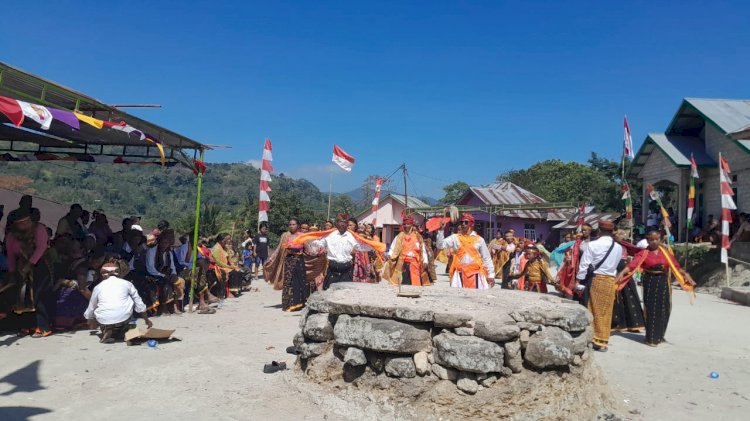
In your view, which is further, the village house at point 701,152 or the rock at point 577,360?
the village house at point 701,152

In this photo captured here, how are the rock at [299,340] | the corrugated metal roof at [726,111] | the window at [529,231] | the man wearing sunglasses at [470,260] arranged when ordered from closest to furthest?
1. the rock at [299,340]
2. the man wearing sunglasses at [470,260]
3. the corrugated metal roof at [726,111]
4. the window at [529,231]

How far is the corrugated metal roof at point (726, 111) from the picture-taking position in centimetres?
1739

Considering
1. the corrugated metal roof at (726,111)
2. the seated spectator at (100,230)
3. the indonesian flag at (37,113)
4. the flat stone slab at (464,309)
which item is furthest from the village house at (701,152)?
the indonesian flag at (37,113)

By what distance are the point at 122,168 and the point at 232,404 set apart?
269 ft

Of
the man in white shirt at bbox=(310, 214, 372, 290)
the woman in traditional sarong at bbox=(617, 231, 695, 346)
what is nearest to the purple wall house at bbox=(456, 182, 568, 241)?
the man in white shirt at bbox=(310, 214, 372, 290)

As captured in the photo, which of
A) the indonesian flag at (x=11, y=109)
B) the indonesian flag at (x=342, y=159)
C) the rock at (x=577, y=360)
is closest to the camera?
the rock at (x=577, y=360)

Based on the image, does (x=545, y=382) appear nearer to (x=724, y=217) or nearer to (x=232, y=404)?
(x=232, y=404)

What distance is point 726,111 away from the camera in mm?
18484

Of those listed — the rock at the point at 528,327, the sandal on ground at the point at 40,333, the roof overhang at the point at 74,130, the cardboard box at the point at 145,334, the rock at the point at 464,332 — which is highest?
the roof overhang at the point at 74,130

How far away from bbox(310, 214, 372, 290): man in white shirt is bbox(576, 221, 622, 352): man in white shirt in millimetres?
3447

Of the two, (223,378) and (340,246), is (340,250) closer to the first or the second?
(340,246)

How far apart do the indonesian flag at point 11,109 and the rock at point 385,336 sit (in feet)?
14.4

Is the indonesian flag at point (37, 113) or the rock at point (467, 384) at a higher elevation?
the indonesian flag at point (37, 113)

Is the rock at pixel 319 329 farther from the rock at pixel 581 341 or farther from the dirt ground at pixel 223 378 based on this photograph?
the rock at pixel 581 341
